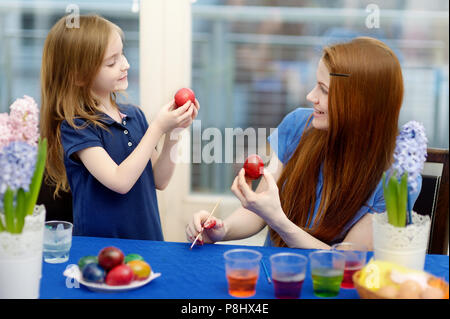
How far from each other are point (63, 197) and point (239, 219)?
68cm

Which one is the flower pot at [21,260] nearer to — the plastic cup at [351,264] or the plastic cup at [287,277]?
the plastic cup at [287,277]

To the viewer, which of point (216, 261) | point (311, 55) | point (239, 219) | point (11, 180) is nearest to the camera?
point (11, 180)

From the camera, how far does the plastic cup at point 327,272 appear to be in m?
1.14

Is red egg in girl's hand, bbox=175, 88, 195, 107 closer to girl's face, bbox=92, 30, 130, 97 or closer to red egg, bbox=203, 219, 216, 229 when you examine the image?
girl's face, bbox=92, 30, 130, 97

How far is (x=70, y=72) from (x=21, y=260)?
825mm

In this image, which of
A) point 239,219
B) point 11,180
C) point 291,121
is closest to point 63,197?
point 239,219

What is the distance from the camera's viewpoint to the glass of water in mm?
1306

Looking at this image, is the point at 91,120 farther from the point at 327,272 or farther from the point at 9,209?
the point at 327,272

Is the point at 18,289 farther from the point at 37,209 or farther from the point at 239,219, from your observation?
the point at 239,219

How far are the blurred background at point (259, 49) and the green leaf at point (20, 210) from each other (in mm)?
1712

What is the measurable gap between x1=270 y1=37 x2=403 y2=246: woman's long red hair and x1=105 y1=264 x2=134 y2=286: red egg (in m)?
0.61

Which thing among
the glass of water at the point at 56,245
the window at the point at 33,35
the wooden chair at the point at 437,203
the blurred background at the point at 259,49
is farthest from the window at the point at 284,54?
the glass of water at the point at 56,245

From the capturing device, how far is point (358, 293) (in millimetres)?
1138

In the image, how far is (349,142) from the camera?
5.16ft
